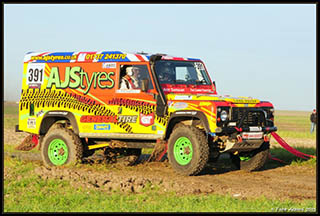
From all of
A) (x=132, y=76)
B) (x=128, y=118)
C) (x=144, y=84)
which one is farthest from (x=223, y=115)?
(x=132, y=76)

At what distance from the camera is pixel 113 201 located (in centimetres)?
928

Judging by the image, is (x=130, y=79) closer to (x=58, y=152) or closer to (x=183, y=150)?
(x=183, y=150)

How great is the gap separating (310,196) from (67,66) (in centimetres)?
700

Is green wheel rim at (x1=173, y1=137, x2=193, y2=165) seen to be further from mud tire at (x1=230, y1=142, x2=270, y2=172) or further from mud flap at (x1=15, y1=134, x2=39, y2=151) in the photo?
mud flap at (x1=15, y1=134, x2=39, y2=151)

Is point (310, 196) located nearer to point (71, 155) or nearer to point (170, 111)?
point (170, 111)

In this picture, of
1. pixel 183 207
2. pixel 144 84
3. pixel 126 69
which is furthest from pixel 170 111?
pixel 183 207

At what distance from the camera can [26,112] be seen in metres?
14.7

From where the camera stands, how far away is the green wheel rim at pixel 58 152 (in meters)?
14.1

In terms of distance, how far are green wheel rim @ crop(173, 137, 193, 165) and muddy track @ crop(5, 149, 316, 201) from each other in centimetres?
38

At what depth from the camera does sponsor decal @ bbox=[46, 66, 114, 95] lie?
13625mm

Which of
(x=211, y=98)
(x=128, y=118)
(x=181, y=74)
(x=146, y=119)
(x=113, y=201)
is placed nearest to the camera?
(x=113, y=201)

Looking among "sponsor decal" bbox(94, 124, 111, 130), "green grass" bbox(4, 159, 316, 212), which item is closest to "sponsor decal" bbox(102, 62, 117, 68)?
"sponsor decal" bbox(94, 124, 111, 130)

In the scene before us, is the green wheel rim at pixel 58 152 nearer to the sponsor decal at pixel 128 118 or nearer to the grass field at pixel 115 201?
the sponsor decal at pixel 128 118

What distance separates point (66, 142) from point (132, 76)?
239 cm
